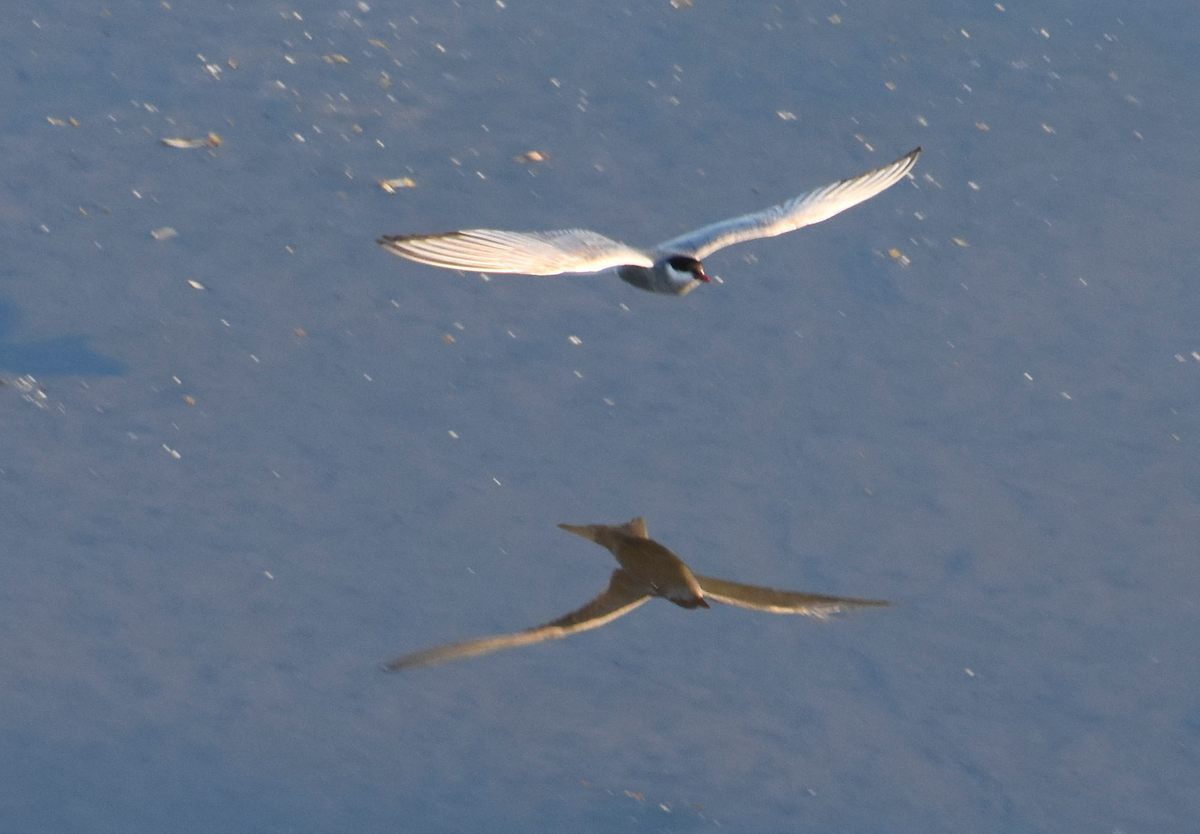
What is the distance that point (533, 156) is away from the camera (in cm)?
504

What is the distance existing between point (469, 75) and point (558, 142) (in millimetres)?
569

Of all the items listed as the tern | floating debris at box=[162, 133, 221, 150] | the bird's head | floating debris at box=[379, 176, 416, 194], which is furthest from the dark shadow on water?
the bird's head

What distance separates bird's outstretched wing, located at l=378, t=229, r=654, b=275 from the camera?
3262 mm

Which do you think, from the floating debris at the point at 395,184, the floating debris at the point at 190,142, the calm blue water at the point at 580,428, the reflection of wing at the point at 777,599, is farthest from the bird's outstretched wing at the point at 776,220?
the floating debris at the point at 190,142

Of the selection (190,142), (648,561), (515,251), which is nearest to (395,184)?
(190,142)

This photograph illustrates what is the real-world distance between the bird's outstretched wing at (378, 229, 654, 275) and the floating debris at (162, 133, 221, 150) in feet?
5.95

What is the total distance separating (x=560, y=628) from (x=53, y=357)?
171cm

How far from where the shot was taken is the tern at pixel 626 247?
330cm

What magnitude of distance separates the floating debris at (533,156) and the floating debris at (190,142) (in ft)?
3.46

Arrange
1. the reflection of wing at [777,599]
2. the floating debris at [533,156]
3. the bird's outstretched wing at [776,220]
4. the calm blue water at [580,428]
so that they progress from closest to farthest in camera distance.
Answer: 1. the calm blue water at [580,428]
2. the reflection of wing at [777,599]
3. the bird's outstretched wing at [776,220]
4. the floating debris at [533,156]

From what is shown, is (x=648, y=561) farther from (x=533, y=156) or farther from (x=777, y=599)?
(x=533, y=156)

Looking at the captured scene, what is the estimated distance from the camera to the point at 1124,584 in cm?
362

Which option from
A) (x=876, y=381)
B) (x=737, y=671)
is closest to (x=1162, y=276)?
(x=876, y=381)

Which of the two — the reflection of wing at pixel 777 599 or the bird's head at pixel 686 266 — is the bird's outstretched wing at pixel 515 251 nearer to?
the bird's head at pixel 686 266
